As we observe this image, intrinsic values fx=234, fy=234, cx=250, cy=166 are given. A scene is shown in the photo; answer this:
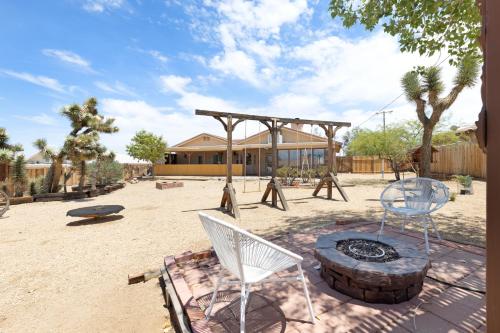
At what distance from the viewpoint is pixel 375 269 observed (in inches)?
92.4

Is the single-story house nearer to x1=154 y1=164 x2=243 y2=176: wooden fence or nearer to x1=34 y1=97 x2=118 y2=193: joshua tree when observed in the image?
x1=154 y1=164 x2=243 y2=176: wooden fence

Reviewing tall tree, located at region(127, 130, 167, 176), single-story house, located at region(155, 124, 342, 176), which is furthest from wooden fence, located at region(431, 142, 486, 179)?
tall tree, located at region(127, 130, 167, 176)

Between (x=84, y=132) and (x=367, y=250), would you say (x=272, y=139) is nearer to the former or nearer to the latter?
(x=367, y=250)

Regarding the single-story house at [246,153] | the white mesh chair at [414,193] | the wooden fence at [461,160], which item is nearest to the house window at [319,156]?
the single-story house at [246,153]

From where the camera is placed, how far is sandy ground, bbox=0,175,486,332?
282 cm

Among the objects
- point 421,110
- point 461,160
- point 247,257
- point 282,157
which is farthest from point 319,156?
point 247,257

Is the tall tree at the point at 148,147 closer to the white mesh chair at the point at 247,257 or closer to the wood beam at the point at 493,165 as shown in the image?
the white mesh chair at the point at 247,257

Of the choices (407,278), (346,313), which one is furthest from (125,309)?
(407,278)

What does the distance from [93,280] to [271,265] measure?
10.2 ft

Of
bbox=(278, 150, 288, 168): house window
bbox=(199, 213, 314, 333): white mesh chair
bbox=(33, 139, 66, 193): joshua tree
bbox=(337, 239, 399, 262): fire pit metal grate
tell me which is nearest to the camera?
bbox=(199, 213, 314, 333): white mesh chair

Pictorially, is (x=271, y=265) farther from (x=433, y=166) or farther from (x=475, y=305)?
(x=433, y=166)

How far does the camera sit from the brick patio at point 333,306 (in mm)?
2157

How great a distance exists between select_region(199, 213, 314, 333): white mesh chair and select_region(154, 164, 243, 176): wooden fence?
2236 centimetres

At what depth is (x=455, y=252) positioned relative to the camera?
365 cm
